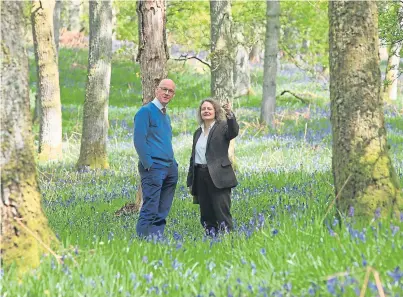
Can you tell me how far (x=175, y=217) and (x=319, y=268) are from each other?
16.1 feet

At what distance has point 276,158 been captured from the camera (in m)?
14.5

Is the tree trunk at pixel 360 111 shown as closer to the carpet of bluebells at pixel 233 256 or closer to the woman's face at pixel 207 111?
the carpet of bluebells at pixel 233 256

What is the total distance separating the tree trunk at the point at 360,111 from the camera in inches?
242

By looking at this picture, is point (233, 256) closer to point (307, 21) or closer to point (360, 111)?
point (360, 111)

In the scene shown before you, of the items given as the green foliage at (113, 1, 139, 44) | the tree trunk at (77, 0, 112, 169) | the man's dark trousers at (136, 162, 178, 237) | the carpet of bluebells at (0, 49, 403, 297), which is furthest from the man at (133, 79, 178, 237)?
the green foliage at (113, 1, 139, 44)

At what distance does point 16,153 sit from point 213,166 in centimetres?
323

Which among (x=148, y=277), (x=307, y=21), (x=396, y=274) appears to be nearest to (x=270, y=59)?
(x=307, y=21)

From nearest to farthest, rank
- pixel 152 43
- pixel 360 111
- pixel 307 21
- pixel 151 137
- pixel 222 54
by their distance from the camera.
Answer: pixel 360 111, pixel 151 137, pixel 152 43, pixel 222 54, pixel 307 21

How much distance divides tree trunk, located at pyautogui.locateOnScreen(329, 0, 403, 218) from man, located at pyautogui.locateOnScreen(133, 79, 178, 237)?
8.16ft

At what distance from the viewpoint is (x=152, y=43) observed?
30.8 ft

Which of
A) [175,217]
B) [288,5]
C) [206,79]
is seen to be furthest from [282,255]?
[206,79]

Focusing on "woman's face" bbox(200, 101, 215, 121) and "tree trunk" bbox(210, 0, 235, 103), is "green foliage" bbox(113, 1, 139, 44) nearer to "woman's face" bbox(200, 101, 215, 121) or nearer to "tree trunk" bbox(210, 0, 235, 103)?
"tree trunk" bbox(210, 0, 235, 103)

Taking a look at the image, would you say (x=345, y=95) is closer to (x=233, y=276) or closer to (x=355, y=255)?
(x=355, y=255)

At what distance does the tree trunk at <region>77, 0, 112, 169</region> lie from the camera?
48.7ft
